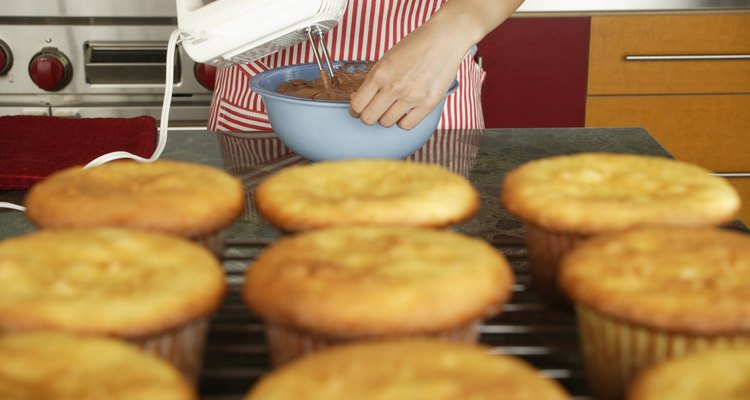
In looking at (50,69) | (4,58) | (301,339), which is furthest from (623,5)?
(301,339)

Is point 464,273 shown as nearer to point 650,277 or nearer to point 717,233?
point 650,277

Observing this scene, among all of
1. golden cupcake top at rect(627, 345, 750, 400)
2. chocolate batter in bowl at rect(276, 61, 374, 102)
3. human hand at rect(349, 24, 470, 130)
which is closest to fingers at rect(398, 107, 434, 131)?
human hand at rect(349, 24, 470, 130)

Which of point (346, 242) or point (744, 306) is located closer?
point (744, 306)

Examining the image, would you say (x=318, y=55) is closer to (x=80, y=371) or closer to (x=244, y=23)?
(x=244, y=23)

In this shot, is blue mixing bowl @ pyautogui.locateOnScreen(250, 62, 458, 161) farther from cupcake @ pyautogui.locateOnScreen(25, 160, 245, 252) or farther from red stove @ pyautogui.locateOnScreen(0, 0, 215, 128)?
red stove @ pyautogui.locateOnScreen(0, 0, 215, 128)

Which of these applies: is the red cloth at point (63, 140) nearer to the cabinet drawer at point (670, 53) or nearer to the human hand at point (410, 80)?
the human hand at point (410, 80)

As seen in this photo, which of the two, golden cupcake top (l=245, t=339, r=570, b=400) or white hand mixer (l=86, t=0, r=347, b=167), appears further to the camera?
white hand mixer (l=86, t=0, r=347, b=167)

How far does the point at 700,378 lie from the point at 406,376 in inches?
8.3

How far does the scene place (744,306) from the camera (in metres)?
0.66

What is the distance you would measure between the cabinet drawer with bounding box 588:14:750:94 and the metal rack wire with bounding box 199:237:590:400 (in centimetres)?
203

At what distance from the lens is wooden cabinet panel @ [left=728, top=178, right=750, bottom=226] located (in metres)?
→ 2.87

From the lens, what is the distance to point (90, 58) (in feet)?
8.40

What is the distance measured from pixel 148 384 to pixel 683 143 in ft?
8.63

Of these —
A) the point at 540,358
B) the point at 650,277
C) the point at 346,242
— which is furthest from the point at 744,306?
the point at 346,242
